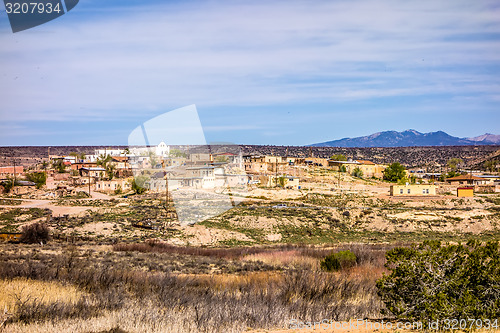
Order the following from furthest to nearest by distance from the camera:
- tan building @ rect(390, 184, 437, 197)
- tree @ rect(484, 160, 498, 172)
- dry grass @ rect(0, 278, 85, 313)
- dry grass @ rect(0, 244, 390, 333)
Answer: tree @ rect(484, 160, 498, 172) < tan building @ rect(390, 184, 437, 197) < dry grass @ rect(0, 278, 85, 313) < dry grass @ rect(0, 244, 390, 333)

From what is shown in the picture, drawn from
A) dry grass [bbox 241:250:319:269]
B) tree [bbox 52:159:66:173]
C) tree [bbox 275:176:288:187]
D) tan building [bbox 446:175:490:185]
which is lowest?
tan building [bbox 446:175:490:185]

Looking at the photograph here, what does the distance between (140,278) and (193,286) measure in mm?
1509

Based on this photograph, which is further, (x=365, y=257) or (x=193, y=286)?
(x=365, y=257)

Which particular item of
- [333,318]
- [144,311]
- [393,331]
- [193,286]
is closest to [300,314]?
[333,318]

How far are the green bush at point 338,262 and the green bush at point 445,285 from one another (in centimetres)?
999

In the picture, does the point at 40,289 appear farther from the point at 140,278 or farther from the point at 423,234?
the point at 423,234

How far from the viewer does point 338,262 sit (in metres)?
20.2

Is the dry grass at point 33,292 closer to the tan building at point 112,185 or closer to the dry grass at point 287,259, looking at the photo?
the dry grass at point 287,259

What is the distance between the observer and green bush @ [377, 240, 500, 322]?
9.04m

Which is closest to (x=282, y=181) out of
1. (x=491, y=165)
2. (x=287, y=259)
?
(x=287, y=259)

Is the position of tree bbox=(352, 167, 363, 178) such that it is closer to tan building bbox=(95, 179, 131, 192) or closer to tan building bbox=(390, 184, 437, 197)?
tan building bbox=(390, 184, 437, 197)

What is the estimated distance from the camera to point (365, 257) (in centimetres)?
2192

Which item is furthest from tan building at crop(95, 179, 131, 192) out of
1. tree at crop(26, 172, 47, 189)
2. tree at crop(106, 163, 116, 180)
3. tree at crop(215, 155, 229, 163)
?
tree at crop(215, 155, 229, 163)

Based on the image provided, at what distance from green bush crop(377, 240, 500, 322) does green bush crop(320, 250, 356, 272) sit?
9.99 metres
